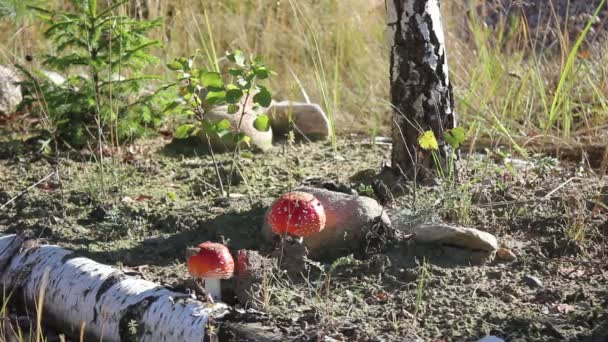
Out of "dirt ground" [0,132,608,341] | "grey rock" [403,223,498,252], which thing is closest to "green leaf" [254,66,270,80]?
"dirt ground" [0,132,608,341]

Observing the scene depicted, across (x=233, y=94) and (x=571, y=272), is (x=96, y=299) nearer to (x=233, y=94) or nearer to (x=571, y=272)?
(x=233, y=94)

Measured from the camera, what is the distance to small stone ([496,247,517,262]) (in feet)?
13.3

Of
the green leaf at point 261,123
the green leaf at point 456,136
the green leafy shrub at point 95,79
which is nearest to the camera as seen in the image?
the green leaf at point 456,136

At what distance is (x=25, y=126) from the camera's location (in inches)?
263

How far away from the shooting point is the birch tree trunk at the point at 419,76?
471 centimetres

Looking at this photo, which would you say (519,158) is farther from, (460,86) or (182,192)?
(182,192)

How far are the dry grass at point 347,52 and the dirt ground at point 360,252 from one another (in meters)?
0.80

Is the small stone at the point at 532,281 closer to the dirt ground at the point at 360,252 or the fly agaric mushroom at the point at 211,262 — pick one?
the dirt ground at the point at 360,252

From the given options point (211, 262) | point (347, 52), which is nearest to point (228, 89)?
point (211, 262)

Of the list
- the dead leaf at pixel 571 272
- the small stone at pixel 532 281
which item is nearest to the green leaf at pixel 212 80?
the small stone at pixel 532 281

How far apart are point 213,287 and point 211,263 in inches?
7.5

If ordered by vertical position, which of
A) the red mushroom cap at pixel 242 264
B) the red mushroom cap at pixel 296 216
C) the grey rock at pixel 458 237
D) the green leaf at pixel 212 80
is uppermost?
the green leaf at pixel 212 80

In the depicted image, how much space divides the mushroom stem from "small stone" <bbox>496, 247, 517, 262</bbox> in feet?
4.28

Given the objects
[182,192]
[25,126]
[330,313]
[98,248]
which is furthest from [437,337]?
[25,126]
